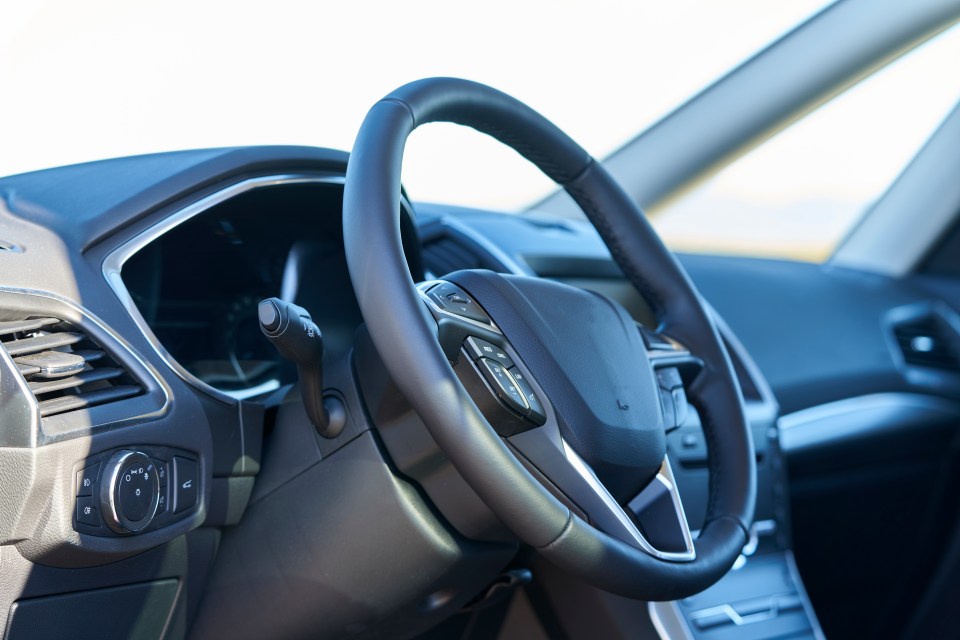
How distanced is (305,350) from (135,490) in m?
0.21

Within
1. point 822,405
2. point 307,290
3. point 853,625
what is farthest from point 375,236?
point 853,625

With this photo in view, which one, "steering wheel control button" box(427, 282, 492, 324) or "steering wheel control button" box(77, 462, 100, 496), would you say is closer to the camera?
"steering wheel control button" box(77, 462, 100, 496)

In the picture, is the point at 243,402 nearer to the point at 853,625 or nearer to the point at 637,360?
the point at 637,360

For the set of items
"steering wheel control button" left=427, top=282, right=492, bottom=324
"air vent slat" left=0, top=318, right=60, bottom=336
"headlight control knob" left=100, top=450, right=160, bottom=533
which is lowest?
"headlight control knob" left=100, top=450, right=160, bottom=533

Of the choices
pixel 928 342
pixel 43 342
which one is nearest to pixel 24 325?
pixel 43 342

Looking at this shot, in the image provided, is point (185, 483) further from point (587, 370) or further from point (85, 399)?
point (587, 370)

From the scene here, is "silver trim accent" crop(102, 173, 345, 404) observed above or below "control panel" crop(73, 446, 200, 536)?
above

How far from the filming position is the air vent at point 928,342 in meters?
2.31

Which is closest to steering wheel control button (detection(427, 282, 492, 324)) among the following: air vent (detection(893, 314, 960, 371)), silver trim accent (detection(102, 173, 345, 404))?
silver trim accent (detection(102, 173, 345, 404))

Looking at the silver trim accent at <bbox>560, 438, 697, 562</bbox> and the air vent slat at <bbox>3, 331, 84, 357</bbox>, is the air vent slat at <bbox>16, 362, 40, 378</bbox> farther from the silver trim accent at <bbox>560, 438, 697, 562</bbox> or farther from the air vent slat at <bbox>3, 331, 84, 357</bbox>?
the silver trim accent at <bbox>560, 438, 697, 562</bbox>

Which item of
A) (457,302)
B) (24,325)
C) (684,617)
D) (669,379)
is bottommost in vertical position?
(684,617)

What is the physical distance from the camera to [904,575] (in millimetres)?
2283

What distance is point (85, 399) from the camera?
0.94 meters

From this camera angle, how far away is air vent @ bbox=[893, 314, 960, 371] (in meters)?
2.31
